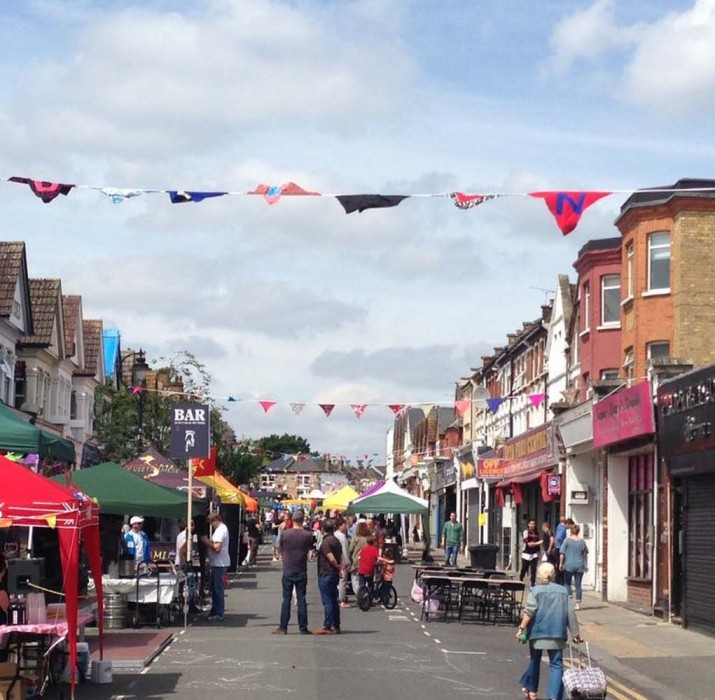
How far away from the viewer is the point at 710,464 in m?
21.8

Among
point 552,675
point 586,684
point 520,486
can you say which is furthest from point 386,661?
point 520,486

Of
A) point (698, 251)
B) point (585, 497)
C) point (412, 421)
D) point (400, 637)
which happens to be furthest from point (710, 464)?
point (412, 421)

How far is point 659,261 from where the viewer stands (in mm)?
32250

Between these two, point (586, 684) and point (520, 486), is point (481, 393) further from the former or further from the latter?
point (586, 684)

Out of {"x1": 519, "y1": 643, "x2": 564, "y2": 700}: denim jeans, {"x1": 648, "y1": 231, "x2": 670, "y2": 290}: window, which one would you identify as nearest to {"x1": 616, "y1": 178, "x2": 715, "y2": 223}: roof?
{"x1": 648, "y1": 231, "x2": 670, "y2": 290}: window

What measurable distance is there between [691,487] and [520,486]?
24.6m

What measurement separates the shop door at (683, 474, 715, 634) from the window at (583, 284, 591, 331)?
17660 millimetres

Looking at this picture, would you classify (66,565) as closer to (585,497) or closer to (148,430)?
(585,497)

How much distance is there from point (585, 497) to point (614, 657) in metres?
17.0

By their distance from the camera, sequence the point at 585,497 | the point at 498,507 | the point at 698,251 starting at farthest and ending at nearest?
the point at 498,507, the point at 585,497, the point at 698,251

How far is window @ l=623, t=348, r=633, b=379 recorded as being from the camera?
3372 centimetres

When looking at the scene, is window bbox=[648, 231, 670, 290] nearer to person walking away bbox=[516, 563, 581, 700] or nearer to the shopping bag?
person walking away bbox=[516, 563, 581, 700]

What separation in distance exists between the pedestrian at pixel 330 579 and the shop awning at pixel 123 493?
283cm

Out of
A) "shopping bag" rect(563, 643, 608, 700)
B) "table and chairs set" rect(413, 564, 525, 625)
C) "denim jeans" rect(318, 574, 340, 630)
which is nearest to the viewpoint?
"shopping bag" rect(563, 643, 608, 700)
